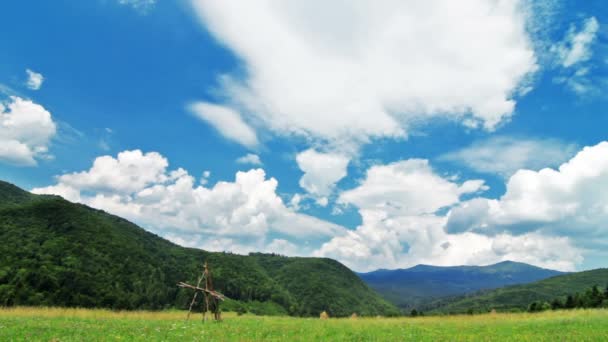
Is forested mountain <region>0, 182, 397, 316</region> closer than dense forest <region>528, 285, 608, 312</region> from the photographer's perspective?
No

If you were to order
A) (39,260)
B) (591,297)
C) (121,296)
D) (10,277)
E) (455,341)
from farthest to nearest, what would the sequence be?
(121,296) → (39,260) → (10,277) → (591,297) → (455,341)

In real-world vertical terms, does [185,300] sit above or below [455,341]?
below

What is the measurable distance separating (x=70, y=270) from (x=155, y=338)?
436 feet

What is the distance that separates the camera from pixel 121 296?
14175cm

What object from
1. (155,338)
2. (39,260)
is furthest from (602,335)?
(39,260)

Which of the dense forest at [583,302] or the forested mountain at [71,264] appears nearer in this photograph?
Answer: the dense forest at [583,302]

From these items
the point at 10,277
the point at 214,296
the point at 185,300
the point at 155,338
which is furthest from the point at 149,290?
the point at 155,338

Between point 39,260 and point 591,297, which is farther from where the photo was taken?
point 39,260

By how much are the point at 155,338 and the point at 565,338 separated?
2038 cm

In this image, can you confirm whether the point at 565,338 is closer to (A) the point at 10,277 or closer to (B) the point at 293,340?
(B) the point at 293,340

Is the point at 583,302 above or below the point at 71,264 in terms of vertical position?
above

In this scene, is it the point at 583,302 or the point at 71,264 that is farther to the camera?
the point at 71,264

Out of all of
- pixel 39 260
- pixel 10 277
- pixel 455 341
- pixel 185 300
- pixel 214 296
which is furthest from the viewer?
pixel 185 300

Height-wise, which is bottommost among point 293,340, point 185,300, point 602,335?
point 185,300
